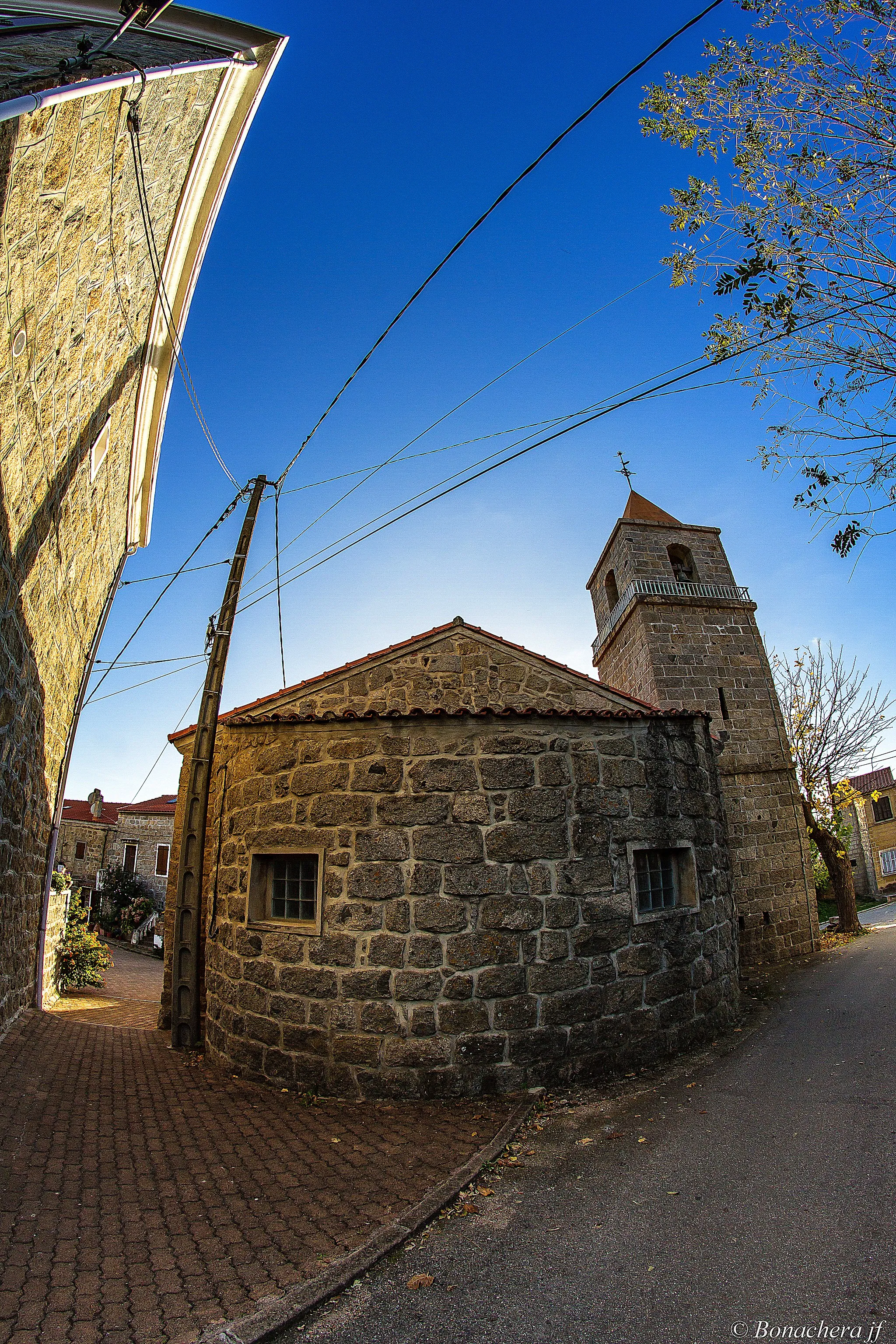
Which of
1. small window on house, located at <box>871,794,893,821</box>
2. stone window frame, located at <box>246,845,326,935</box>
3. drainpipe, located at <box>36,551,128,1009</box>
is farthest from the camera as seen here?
small window on house, located at <box>871,794,893,821</box>

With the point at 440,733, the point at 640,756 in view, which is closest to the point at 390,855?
the point at 440,733

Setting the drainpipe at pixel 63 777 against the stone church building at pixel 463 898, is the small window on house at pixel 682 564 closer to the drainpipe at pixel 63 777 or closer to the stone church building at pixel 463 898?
the stone church building at pixel 463 898

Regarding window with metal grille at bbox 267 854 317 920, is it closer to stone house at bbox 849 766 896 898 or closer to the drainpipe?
the drainpipe

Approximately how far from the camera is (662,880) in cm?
650

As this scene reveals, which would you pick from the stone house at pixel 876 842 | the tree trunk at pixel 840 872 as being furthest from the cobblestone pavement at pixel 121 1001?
the stone house at pixel 876 842

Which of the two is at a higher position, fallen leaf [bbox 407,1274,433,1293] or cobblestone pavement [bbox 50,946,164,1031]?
fallen leaf [bbox 407,1274,433,1293]

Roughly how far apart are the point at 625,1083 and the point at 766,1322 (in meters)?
3.17

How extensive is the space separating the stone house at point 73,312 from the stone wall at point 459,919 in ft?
8.85

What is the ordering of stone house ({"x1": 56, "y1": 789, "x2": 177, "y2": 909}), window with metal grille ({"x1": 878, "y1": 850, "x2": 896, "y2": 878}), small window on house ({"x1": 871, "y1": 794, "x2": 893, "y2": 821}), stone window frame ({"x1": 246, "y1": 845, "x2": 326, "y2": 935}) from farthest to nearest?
small window on house ({"x1": 871, "y1": 794, "x2": 893, "y2": 821}) → window with metal grille ({"x1": 878, "y1": 850, "x2": 896, "y2": 878}) → stone house ({"x1": 56, "y1": 789, "x2": 177, "y2": 909}) → stone window frame ({"x1": 246, "y1": 845, "x2": 326, "y2": 935})

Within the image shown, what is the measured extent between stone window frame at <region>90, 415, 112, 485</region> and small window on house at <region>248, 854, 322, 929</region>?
5125 millimetres

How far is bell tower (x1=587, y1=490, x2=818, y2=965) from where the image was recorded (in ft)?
42.7

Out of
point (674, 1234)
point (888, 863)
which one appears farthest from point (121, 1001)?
point (888, 863)

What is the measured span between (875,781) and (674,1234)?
41412 millimetres

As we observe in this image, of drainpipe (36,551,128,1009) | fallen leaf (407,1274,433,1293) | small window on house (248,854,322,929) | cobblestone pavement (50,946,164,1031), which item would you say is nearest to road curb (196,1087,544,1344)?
fallen leaf (407,1274,433,1293)
